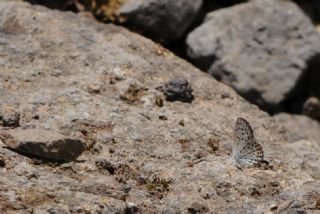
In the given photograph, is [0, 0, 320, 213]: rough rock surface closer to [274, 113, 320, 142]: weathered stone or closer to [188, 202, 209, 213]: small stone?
[188, 202, 209, 213]: small stone

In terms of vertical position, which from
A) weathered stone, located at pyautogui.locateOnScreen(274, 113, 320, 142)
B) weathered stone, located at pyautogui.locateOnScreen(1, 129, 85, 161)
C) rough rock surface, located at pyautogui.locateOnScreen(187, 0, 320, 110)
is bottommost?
weathered stone, located at pyautogui.locateOnScreen(274, 113, 320, 142)

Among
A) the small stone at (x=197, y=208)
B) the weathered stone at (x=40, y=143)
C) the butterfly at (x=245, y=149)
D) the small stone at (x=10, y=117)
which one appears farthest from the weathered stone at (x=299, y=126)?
the small stone at (x=10, y=117)

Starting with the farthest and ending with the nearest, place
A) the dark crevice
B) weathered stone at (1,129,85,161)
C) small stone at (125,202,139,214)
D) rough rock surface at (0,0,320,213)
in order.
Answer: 1. the dark crevice
2. weathered stone at (1,129,85,161)
3. rough rock surface at (0,0,320,213)
4. small stone at (125,202,139,214)

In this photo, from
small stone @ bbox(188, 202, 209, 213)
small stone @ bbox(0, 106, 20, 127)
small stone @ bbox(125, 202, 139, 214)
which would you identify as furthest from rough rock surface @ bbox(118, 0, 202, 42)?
small stone @ bbox(125, 202, 139, 214)

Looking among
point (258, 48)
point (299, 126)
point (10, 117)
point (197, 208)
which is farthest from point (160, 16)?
point (197, 208)

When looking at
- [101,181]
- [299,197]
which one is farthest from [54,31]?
[299,197]

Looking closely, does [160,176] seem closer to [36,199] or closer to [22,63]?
[36,199]
